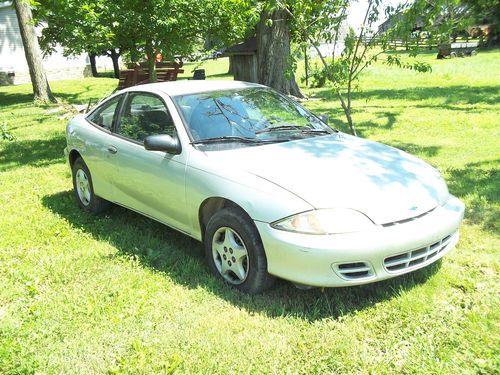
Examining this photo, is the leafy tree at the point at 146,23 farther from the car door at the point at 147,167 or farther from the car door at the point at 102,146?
the car door at the point at 147,167

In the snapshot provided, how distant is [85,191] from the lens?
232 inches

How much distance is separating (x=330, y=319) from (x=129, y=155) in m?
2.48

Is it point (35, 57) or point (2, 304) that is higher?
point (35, 57)

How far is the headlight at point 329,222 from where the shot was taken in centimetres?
334

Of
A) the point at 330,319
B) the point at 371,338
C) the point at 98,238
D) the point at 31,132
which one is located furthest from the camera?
the point at 31,132

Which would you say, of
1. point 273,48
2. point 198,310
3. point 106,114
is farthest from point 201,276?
point 273,48

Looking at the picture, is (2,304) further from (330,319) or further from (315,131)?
(315,131)

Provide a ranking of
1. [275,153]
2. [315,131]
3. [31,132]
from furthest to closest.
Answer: [31,132], [315,131], [275,153]

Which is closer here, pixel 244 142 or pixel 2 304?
pixel 2 304

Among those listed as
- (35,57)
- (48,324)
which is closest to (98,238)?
(48,324)

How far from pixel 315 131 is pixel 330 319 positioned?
193 cm

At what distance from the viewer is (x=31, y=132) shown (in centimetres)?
1183

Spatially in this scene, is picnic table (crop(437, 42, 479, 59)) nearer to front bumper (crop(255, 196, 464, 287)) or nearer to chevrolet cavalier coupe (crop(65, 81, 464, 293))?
chevrolet cavalier coupe (crop(65, 81, 464, 293))

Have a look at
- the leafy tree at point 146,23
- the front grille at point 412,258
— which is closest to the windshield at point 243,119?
the front grille at point 412,258
